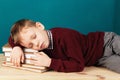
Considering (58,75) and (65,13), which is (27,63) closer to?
(58,75)

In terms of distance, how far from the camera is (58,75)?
3.69 ft

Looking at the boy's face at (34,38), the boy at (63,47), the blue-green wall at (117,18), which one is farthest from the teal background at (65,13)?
the boy's face at (34,38)

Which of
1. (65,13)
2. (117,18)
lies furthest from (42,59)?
(117,18)

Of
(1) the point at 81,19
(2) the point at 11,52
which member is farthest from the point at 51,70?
(1) the point at 81,19

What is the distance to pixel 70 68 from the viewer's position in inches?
45.3

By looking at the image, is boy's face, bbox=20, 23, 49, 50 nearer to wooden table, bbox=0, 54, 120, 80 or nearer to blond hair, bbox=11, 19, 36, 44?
blond hair, bbox=11, 19, 36, 44

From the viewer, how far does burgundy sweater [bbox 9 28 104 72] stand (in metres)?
1.15

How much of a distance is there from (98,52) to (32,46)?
1.04ft

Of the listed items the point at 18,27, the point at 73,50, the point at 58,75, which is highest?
the point at 18,27

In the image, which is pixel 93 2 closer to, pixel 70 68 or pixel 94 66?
pixel 94 66

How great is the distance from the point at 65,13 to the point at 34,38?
0.50m

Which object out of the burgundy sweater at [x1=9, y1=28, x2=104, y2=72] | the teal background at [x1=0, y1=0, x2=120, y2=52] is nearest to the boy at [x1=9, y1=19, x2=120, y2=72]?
the burgundy sweater at [x1=9, y1=28, x2=104, y2=72]

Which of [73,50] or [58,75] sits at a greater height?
[73,50]

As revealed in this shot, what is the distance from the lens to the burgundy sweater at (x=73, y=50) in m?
1.15
